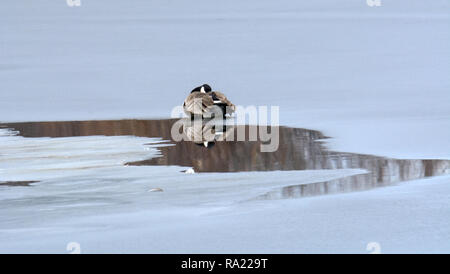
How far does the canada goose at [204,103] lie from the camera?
983 centimetres

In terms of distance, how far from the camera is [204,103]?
32.3 ft

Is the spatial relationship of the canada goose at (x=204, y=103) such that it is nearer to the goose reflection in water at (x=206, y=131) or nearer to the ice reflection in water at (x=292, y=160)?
the goose reflection in water at (x=206, y=131)

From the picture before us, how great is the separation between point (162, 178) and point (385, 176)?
5.06 feet

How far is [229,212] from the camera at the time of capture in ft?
17.7

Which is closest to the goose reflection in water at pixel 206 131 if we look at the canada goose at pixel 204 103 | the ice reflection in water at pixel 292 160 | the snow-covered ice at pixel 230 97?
the ice reflection in water at pixel 292 160

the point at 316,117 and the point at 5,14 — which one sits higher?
the point at 5,14

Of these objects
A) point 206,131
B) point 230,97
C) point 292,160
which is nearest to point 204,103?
point 206,131

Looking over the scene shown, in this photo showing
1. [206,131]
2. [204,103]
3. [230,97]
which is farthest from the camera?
[230,97]

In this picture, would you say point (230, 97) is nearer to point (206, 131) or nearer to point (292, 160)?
point (206, 131)

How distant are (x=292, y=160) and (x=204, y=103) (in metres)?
2.88

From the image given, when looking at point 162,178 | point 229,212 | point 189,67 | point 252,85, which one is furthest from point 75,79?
point 229,212

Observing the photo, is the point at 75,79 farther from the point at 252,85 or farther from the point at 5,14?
the point at 5,14
